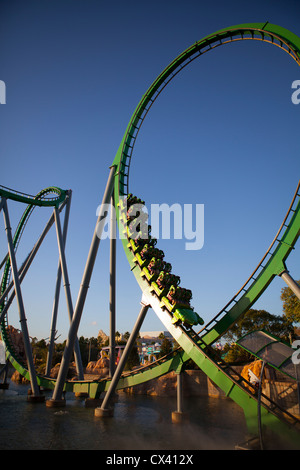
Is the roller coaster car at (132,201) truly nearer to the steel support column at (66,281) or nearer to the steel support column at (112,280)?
the steel support column at (112,280)

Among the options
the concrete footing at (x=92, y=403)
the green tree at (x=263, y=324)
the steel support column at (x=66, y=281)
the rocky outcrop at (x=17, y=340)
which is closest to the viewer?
the concrete footing at (x=92, y=403)

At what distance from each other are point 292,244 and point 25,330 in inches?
584

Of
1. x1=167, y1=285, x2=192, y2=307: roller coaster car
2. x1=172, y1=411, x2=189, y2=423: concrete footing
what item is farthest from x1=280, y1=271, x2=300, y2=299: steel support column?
x1=172, y1=411, x2=189, y2=423: concrete footing

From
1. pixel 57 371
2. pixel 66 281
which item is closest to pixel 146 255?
pixel 66 281

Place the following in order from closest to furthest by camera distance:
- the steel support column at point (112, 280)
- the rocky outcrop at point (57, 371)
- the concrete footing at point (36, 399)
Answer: the steel support column at point (112, 280)
the concrete footing at point (36, 399)
the rocky outcrop at point (57, 371)

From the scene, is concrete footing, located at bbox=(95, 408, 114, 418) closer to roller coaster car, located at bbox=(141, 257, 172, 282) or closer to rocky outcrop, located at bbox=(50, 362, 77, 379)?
roller coaster car, located at bbox=(141, 257, 172, 282)

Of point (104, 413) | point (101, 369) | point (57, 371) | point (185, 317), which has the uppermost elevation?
point (185, 317)

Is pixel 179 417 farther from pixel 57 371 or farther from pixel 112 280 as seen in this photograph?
pixel 57 371

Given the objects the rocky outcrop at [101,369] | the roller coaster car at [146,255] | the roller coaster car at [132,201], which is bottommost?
the rocky outcrop at [101,369]

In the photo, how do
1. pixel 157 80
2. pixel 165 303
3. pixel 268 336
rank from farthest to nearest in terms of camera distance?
pixel 157 80
pixel 165 303
pixel 268 336

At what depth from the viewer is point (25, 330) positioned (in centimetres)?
1764

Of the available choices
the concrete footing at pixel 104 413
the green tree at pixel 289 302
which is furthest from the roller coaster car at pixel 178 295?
the green tree at pixel 289 302
